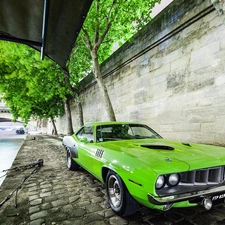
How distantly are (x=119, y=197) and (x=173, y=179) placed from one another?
0.95 m

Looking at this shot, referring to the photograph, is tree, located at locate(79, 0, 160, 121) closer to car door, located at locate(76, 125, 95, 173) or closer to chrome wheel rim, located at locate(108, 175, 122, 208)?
car door, located at locate(76, 125, 95, 173)

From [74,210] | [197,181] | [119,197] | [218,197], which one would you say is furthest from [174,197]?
[74,210]

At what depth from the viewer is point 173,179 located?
2.03 metres

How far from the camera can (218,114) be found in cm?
461

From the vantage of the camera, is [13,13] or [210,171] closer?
[210,171]

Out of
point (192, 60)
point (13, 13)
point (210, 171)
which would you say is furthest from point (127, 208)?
point (192, 60)

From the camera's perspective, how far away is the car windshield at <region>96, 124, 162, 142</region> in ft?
12.3

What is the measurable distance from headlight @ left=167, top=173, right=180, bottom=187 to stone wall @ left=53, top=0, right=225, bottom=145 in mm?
3221

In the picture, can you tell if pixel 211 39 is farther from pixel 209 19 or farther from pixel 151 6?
pixel 151 6

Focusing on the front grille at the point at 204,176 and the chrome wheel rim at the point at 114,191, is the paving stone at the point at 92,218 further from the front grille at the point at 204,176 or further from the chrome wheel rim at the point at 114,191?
the front grille at the point at 204,176

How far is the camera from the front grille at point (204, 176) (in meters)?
2.12

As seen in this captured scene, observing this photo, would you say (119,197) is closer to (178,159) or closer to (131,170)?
(131,170)

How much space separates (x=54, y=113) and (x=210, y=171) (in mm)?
21372

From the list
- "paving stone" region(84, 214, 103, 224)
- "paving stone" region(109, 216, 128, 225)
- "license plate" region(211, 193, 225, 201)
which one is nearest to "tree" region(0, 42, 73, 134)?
"paving stone" region(84, 214, 103, 224)
